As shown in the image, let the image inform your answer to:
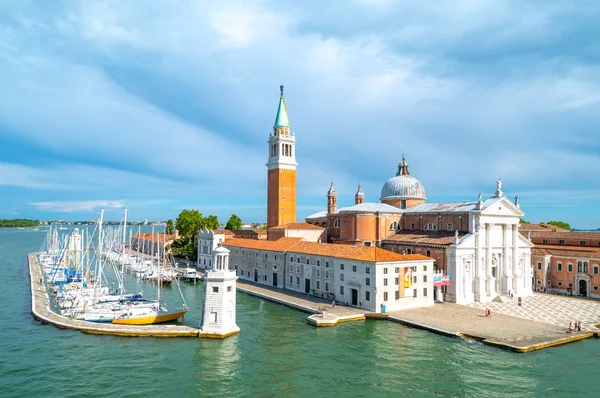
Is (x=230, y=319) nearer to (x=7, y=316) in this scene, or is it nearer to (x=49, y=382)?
(x=49, y=382)

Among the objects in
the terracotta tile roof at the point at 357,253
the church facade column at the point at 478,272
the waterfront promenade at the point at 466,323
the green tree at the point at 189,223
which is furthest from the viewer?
the green tree at the point at 189,223

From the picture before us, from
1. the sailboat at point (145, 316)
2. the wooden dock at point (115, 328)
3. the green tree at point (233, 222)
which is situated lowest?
the wooden dock at point (115, 328)

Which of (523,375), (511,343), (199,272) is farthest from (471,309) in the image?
(199,272)

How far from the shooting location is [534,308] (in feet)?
127

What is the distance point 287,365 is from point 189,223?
188ft

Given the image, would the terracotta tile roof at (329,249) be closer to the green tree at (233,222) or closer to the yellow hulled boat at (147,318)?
the yellow hulled boat at (147,318)

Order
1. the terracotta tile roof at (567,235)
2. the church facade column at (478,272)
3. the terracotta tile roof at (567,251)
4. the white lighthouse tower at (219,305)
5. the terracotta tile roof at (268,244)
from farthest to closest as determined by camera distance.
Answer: the terracotta tile roof at (268,244) → the terracotta tile roof at (567,235) → the terracotta tile roof at (567,251) → the church facade column at (478,272) → the white lighthouse tower at (219,305)

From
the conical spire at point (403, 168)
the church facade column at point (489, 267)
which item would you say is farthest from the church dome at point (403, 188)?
the church facade column at point (489, 267)

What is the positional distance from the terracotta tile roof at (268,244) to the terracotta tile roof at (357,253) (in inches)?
119

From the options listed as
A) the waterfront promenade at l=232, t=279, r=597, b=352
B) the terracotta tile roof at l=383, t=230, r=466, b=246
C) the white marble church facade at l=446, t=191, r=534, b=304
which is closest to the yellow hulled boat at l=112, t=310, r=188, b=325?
the waterfront promenade at l=232, t=279, r=597, b=352

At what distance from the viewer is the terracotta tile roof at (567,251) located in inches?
1751

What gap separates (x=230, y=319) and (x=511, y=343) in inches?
713

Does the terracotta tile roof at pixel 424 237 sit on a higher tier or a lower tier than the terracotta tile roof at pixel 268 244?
higher

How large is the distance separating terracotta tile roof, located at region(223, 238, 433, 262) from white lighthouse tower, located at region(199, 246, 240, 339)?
1242 centimetres
